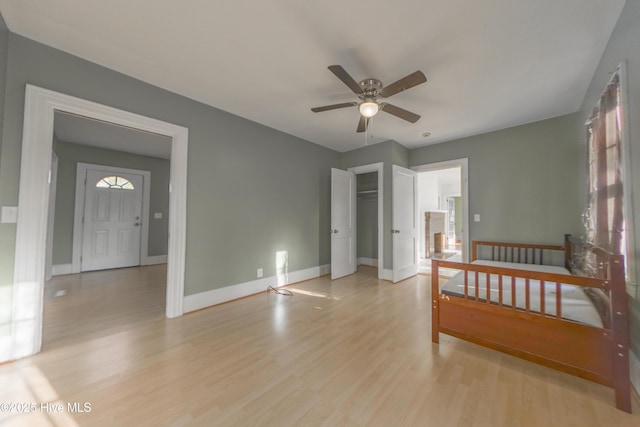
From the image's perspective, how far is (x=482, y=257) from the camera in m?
3.73

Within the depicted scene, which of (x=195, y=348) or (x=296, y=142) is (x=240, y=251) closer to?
(x=195, y=348)

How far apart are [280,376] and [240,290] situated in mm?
1753

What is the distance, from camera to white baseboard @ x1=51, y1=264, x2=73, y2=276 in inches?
167

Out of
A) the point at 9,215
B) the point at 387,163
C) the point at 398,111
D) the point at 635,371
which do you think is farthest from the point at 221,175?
the point at 635,371

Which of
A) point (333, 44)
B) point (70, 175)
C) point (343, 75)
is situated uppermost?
point (333, 44)

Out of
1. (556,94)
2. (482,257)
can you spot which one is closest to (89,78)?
(556,94)

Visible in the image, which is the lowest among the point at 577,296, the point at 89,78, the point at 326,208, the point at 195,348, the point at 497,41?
the point at 195,348

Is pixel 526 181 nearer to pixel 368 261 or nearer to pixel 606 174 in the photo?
pixel 606 174

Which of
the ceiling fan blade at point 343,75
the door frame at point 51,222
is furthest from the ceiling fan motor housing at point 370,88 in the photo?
the door frame at point 51,222

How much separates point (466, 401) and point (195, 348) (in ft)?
6.71

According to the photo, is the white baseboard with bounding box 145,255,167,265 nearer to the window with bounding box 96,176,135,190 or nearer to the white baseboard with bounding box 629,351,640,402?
the window with bounding box 96,176,135,190

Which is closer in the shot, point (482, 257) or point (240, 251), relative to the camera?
point (240, 251)

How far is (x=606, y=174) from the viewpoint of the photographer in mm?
1938

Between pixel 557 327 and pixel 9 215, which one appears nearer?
pixel 557 327
